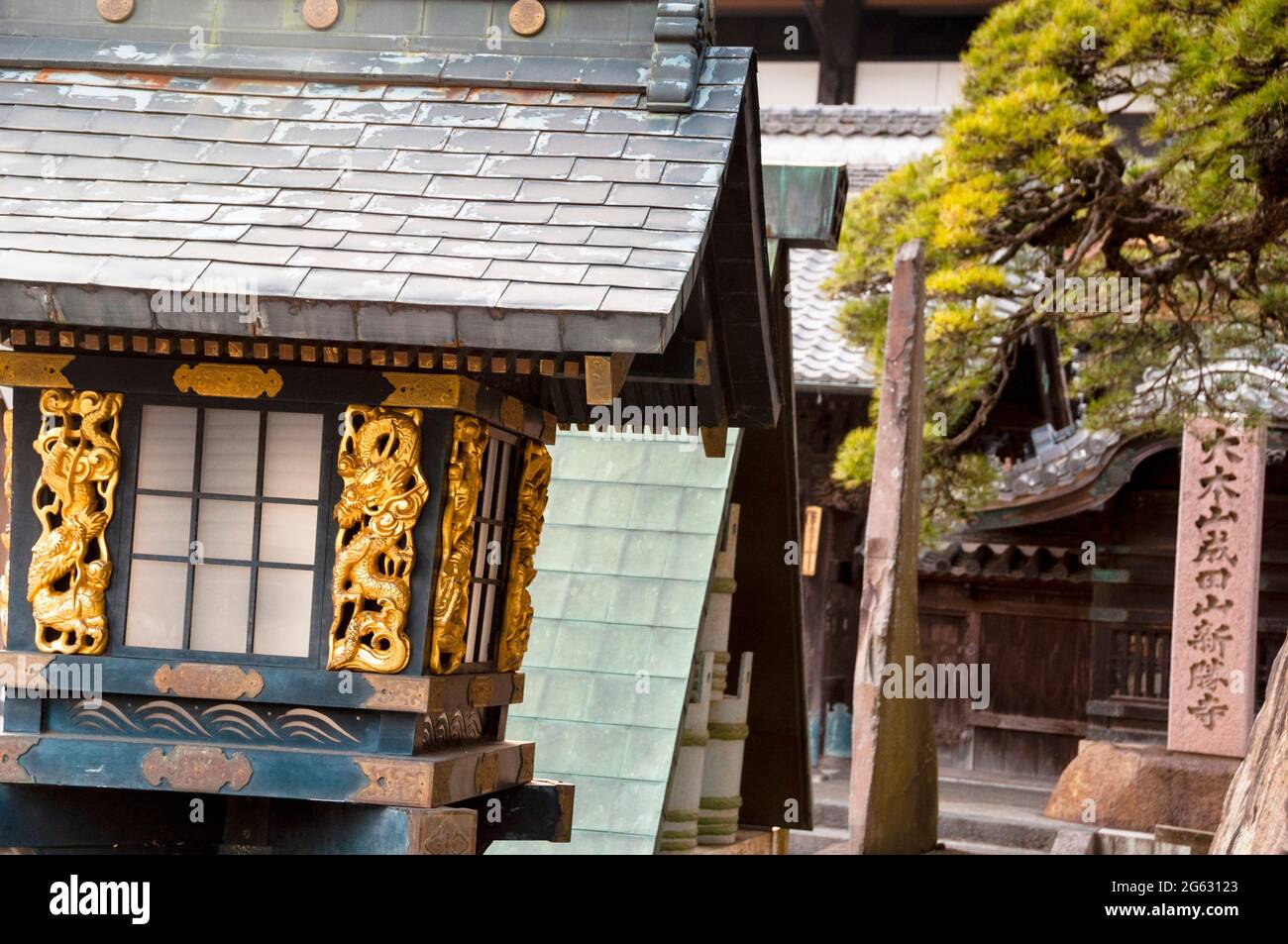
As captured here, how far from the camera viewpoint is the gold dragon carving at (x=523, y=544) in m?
5.52

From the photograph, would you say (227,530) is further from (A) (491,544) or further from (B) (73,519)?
(A) (491,544)

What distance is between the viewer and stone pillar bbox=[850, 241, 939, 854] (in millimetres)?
7758

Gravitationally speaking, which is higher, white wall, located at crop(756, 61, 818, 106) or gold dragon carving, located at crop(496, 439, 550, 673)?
white wall, located at crop(756, 61, 818, 106)

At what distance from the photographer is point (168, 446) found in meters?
4.83

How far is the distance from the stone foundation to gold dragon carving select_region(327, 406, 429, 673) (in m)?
9.27

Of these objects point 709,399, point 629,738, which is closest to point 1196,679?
point 629,738

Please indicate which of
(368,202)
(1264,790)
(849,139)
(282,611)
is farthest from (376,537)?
(849,139)

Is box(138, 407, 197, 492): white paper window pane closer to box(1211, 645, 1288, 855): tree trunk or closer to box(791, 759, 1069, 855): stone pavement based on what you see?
box(1211, 645, 1288, 855): tree trunk

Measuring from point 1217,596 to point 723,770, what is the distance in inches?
241

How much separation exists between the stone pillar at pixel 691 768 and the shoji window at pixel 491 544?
8.21ft

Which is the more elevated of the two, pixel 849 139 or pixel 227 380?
pixel 849 139

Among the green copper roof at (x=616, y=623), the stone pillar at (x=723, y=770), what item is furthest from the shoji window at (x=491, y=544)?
the stone pillar at (x=723, y=770)

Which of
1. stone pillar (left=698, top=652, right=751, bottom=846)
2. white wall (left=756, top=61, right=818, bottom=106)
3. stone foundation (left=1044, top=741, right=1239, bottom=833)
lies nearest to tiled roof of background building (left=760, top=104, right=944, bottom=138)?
white wall (left=756, top=61, right=818, bottom=106)

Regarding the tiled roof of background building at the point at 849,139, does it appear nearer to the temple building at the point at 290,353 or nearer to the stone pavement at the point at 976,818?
the stone pavement at the point at 976,818
